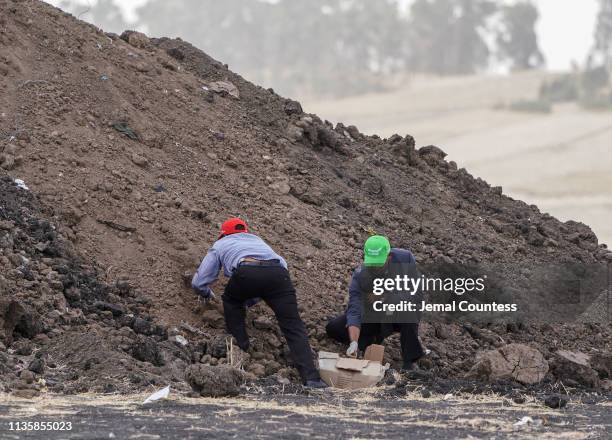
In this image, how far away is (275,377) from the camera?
9414 mm

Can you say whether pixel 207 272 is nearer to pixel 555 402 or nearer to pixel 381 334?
pixel 381 334

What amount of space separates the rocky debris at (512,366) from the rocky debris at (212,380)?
7.72 feet

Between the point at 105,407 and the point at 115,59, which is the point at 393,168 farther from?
the point at 105,407

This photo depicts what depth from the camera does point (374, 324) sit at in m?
10.0

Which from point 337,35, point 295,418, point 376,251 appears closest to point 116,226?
point 376,251

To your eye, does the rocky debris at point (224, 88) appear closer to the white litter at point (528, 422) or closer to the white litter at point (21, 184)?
the white litter at point (21, 184)

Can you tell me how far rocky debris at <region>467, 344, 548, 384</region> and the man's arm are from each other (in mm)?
2212

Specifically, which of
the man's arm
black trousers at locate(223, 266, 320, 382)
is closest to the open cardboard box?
black trousers at locate(223, 266, 320, 382)

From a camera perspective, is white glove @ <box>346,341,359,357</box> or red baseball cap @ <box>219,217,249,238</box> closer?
white glove @ <box>346,341,359,357</box>

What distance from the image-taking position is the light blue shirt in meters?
9.56

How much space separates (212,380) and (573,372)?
3.51 metres

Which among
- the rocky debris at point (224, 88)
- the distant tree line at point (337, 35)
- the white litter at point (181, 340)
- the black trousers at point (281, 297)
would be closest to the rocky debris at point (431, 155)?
the rocky debris at point (224, 88)

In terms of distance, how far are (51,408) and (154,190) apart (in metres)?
4.03

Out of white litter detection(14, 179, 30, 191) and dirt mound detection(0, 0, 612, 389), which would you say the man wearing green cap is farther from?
white litter detection(14, 179, 30, 191)
